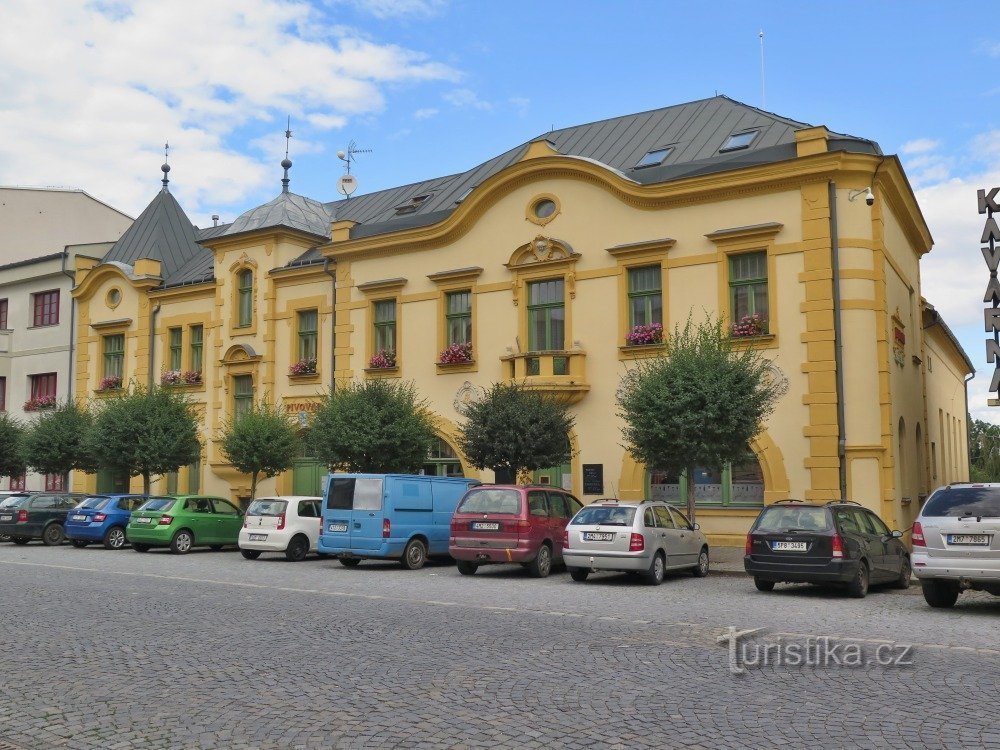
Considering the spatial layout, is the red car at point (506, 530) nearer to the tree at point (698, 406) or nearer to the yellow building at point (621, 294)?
the tree at point (698, 406)

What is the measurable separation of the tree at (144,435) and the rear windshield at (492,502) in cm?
1500

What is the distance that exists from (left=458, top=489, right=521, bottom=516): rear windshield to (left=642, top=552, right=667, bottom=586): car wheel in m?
2.62

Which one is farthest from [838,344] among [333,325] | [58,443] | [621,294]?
[58,443]

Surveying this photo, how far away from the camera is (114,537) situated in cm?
2584

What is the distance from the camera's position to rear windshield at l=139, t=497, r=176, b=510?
24.6 m

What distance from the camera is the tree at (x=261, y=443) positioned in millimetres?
28812

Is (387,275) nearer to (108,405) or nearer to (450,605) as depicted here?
(108,405)

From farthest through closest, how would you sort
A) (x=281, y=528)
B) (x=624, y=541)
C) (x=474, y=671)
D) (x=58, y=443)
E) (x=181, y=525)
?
(x=58, y=443)
(x=181, y=525)
(x=281, y=528)
(x=624, y=541)
(x=474, y=671)

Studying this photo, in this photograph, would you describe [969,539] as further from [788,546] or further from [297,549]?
[297,549]

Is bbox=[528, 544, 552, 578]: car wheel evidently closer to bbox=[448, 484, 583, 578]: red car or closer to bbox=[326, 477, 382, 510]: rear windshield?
bbox=[448, 484, 583, 578]: red car

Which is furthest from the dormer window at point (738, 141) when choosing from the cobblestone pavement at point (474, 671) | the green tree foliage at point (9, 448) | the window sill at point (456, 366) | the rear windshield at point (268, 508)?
the green tree foliage at point (9, 448)

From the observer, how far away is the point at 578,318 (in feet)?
86.3

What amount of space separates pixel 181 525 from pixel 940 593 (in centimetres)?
1713

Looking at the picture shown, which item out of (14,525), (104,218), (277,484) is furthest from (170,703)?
(104,218)
